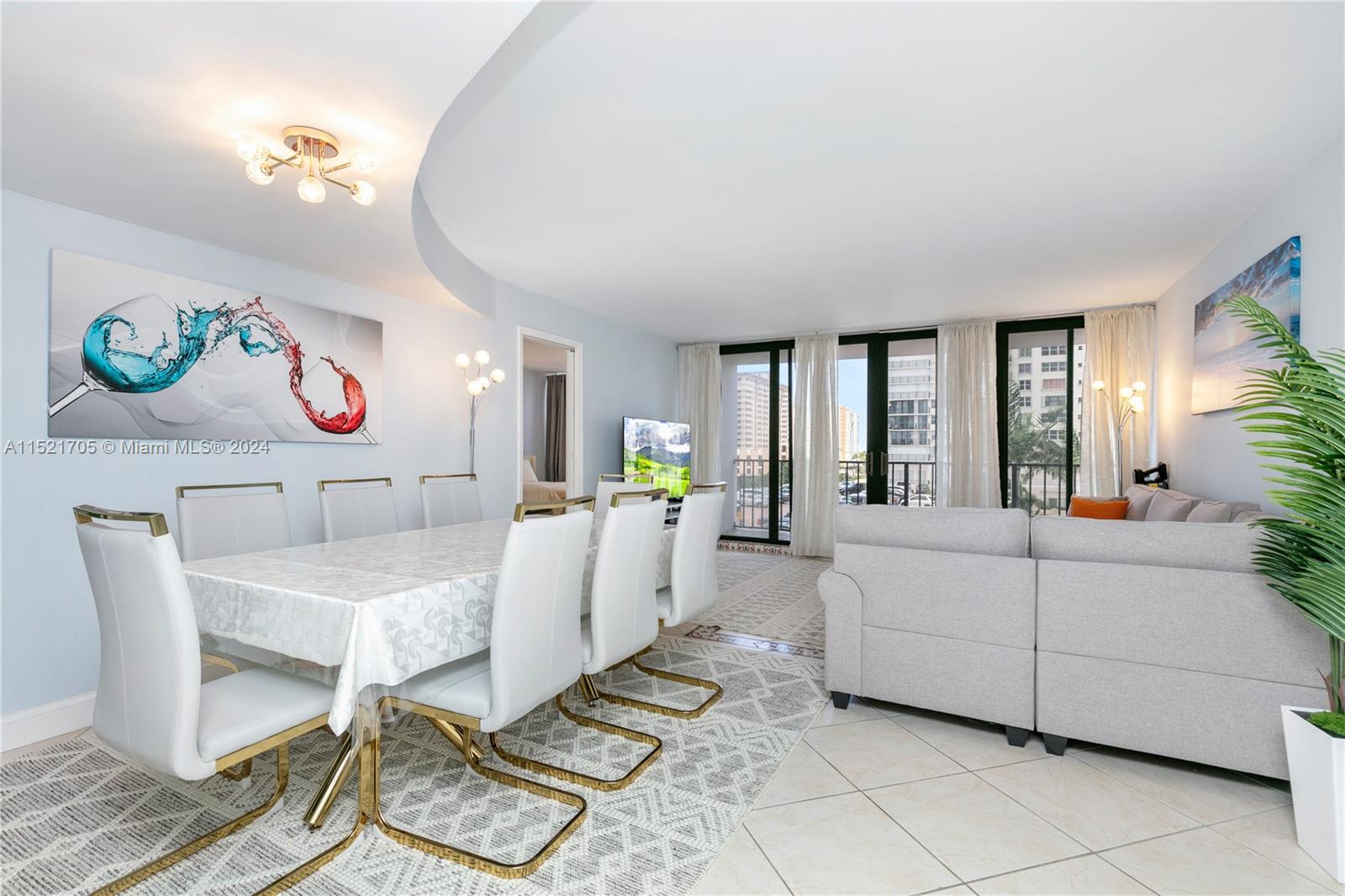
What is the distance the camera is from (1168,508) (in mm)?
3326

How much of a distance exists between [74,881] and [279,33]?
2316 mm

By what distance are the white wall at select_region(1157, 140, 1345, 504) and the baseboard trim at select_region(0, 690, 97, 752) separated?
5425 millimetres

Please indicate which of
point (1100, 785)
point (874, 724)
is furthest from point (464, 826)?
point (1100, 785)

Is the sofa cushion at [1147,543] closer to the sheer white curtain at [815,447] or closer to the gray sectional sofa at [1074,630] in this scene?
the gray sectional sofa at [1074,630]

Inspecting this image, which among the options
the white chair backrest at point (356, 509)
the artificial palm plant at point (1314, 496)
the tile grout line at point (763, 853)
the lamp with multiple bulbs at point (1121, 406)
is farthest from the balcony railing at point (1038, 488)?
the white chair backrest at point (356, 509)

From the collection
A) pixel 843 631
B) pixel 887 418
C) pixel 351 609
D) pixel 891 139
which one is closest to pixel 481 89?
pixel 891 139

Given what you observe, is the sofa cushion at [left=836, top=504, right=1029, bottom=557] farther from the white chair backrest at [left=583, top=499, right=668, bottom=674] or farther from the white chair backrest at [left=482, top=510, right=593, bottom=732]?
the white chair backrest at [left=482, top=510, right=593, bottom=732]

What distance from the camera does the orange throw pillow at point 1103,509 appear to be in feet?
12.9

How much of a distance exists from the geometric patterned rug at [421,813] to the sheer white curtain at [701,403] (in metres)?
4.93

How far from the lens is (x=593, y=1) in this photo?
1.77m

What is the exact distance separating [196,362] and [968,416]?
245 inches

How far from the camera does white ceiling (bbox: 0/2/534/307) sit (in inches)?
62.7

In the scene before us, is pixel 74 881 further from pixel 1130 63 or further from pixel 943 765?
pixel 1130 63

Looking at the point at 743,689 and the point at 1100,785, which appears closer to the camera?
the point at 1100,785
